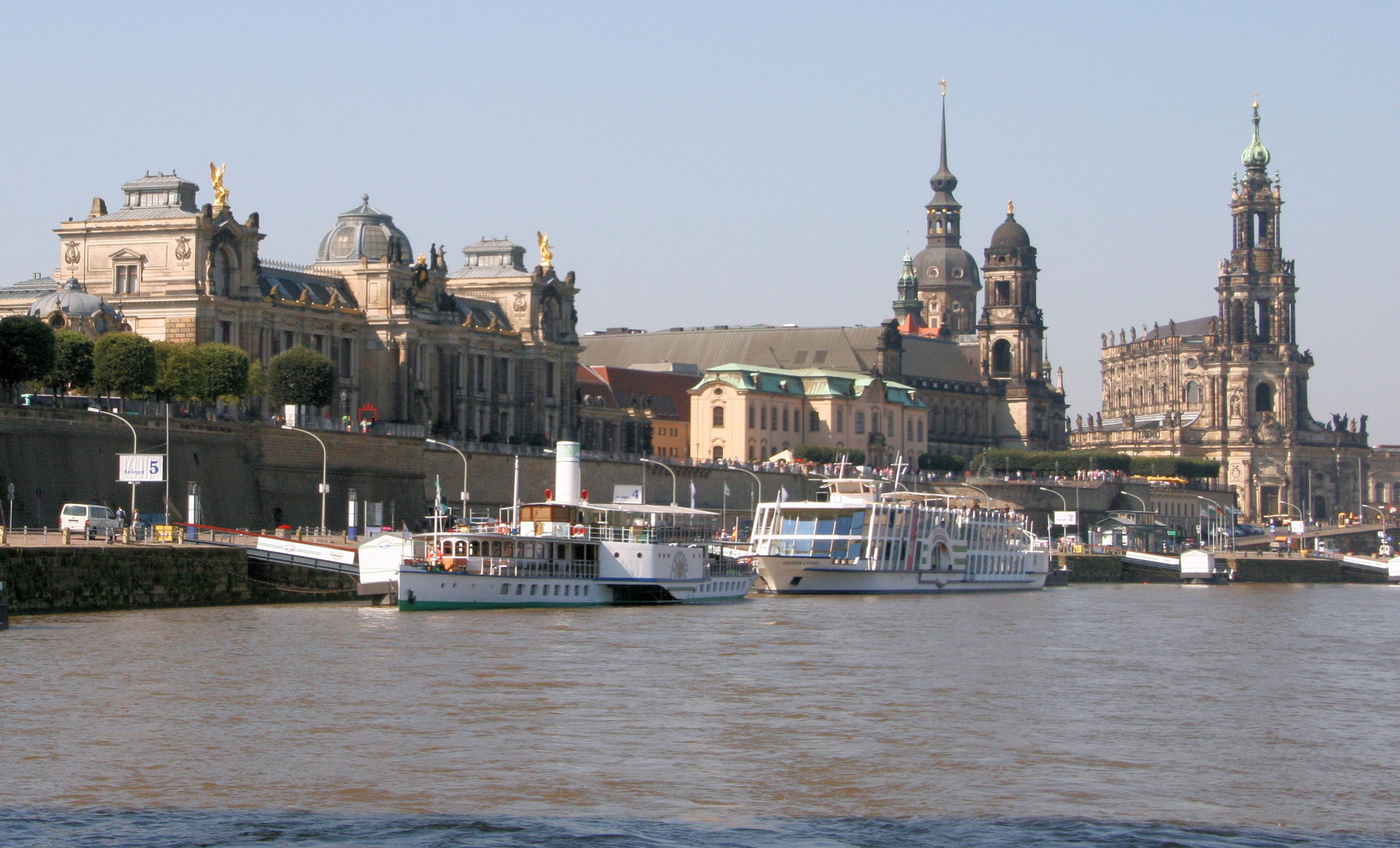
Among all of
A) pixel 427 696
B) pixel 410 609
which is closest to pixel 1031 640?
pixel 410 609

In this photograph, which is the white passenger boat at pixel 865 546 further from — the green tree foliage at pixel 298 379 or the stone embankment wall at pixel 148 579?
the green tree foliage at pixel 298 379

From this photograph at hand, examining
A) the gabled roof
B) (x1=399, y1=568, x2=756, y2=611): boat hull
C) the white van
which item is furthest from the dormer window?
(x1=399, y1=568, x2=756, y2=611): boat hull

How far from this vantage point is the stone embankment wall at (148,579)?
5981 cm

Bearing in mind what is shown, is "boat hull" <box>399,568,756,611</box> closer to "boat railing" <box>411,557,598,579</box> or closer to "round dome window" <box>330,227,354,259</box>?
"boat railing" <box>411,557,598,579</box>

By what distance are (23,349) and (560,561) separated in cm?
2549

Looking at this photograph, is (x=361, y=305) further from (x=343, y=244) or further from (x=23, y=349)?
(x=23, y=349)

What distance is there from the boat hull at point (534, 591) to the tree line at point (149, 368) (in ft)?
83.5

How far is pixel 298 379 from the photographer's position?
109 metres

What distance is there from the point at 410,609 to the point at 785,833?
37.9 meters

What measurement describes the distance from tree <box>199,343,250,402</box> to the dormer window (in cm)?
1204

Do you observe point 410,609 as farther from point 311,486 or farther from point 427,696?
point 311,486

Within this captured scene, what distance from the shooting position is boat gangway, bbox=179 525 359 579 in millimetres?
70688

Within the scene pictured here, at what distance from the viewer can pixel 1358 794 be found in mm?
34094

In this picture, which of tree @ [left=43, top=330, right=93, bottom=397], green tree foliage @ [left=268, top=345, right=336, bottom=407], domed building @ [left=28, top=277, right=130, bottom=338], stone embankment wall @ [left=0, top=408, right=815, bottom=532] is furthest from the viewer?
green tree foliage @ [left=268, top=345, right=336, bottom=407]
